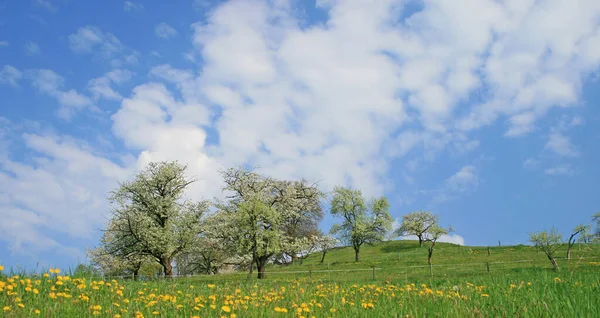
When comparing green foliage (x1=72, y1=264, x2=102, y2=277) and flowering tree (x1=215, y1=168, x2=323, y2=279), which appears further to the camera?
flowering tree (x1=215, y1=168, x2=323, y2=279)

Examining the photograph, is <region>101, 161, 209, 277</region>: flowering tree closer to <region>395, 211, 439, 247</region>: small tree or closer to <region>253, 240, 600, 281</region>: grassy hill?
<region>253, 240, 600, 281</region>: grassy hill

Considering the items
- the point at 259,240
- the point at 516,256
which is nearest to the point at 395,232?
the point at 516,256

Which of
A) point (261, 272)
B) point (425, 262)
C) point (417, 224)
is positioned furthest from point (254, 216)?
point (417, 224)

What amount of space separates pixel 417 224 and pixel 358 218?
17.5 metres

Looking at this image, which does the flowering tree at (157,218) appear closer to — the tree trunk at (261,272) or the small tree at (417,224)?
the tree trunk at (261,272)

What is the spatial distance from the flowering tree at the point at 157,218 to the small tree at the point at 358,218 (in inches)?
1062

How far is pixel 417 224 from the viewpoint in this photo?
76.9m

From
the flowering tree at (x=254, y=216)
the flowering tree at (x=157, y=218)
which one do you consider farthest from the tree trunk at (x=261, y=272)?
the flowering tree at (x=157, y=218)

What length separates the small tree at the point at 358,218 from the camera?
6439cm

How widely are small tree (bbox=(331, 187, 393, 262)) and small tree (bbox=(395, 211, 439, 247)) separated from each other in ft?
33.4

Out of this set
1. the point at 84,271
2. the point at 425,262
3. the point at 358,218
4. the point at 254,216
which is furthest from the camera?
the point at 358,218

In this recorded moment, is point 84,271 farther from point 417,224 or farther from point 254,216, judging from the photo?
point 417,224

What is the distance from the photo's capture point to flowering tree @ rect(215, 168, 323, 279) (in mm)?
37844

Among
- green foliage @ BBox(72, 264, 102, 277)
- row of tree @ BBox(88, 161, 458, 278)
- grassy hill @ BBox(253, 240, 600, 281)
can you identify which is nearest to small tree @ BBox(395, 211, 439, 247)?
grassy hill @ BBox(253, 240, 600, 281)
